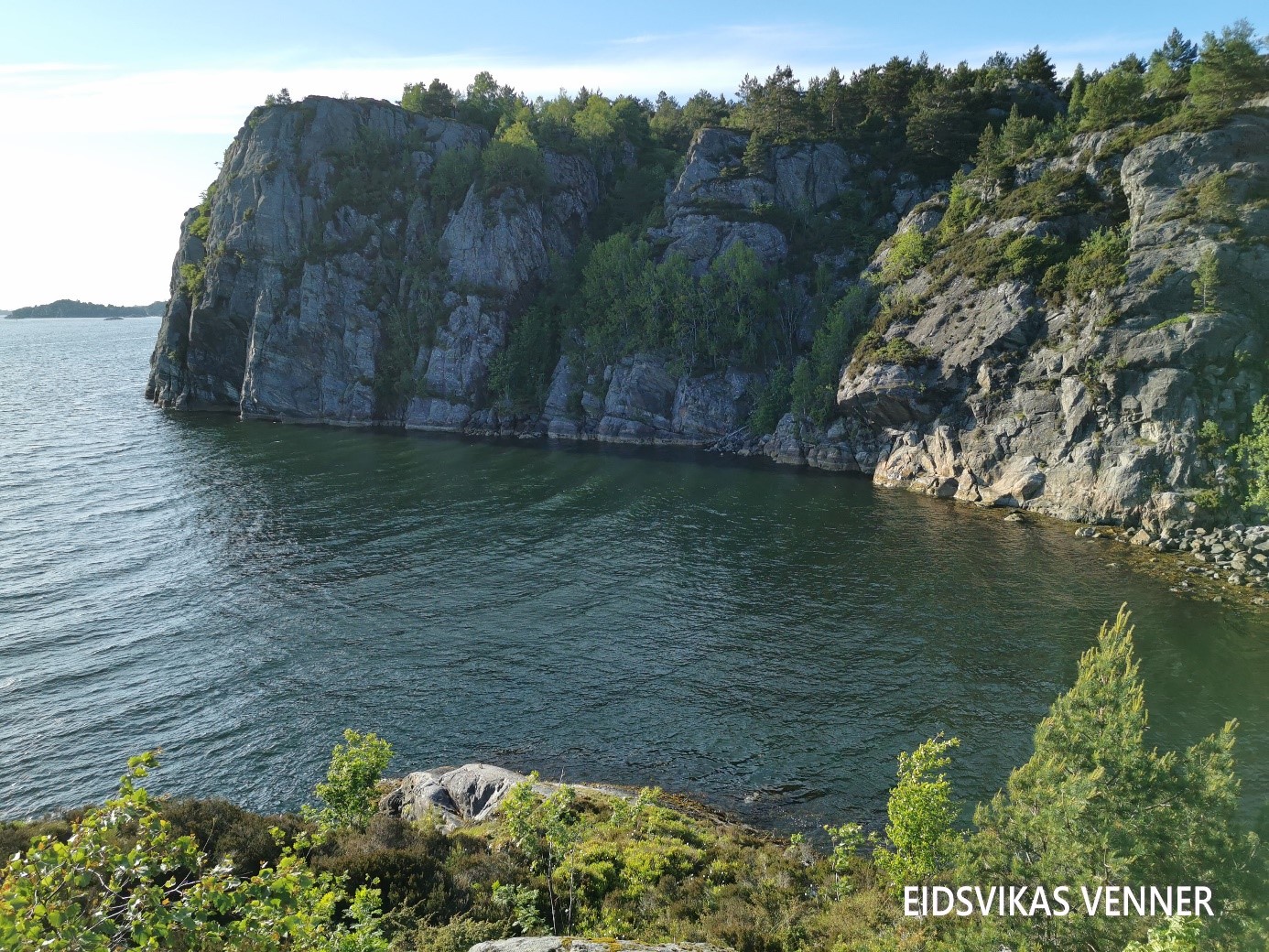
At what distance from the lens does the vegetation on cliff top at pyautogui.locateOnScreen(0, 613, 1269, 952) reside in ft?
30.5

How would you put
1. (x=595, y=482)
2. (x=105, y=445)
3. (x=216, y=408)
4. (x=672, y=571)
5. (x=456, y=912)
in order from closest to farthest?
(x=456, y=912), (x=672, y=571), (x=595, y=482), (x=105, y=445), (x=216, y=408)

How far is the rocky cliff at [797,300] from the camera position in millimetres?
66438

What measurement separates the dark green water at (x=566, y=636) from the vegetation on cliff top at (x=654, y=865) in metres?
7.39

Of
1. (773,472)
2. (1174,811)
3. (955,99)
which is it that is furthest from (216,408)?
(1174,811)

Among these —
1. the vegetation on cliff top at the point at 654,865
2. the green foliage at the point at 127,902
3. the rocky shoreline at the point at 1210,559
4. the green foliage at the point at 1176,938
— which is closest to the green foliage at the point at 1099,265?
the rocky shoreline at the point at 1210,559

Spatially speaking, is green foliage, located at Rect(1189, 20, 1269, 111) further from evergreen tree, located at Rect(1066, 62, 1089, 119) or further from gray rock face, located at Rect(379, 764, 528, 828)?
gray rock face, located at Rect(379, 764, 528, 828)

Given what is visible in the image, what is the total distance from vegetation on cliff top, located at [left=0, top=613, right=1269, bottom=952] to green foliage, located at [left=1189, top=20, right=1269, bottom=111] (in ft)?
286

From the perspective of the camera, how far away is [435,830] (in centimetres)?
2591

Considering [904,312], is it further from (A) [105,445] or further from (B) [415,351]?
(A) [105,445]

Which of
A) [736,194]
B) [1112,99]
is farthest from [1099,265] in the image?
[736,194]

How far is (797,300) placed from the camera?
371ft

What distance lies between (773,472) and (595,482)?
921 inches

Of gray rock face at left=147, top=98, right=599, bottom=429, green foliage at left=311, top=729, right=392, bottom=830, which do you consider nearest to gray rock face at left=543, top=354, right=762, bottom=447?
gray rock face at left=147, top=98, right=599, bottom=429

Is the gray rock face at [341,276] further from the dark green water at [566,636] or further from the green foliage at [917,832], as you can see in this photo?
the green foliage at [917,832]
